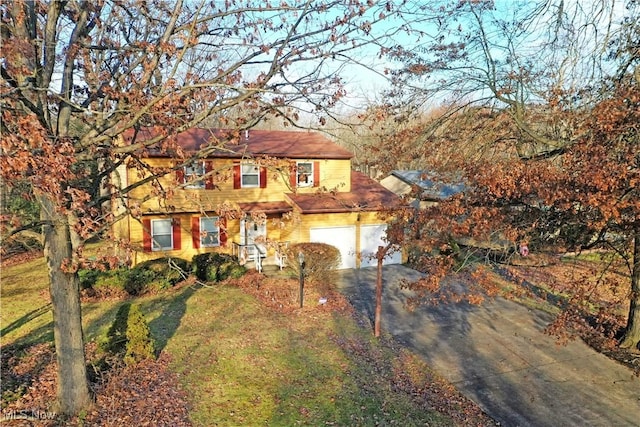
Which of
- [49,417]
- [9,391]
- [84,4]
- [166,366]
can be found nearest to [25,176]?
[84,4]

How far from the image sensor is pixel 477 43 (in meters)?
9.09

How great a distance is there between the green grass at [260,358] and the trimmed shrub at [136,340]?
0.66 metres

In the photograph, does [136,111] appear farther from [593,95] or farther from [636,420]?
[636,420]

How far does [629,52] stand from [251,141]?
47.2 feet

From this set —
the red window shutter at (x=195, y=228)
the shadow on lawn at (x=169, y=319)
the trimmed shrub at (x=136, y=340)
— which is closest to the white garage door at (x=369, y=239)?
the red window shutter at (x=195, y=228)

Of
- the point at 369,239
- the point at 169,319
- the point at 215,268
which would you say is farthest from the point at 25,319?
the point at 369,239

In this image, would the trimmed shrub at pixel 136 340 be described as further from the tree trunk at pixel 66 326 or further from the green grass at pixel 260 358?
the tree trunk at pixel 66 326

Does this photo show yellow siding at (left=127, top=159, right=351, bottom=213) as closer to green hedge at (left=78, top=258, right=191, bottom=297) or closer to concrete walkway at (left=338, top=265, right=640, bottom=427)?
green hedge at (left=78, top=258, right=191, bottom=297)

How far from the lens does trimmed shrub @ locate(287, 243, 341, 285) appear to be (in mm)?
14078

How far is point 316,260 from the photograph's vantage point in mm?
14172

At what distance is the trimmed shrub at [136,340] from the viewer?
7.84 meters

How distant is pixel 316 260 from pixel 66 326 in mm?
8830

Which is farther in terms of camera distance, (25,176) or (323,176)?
(323,176)

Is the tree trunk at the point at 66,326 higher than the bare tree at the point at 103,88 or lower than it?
lower
